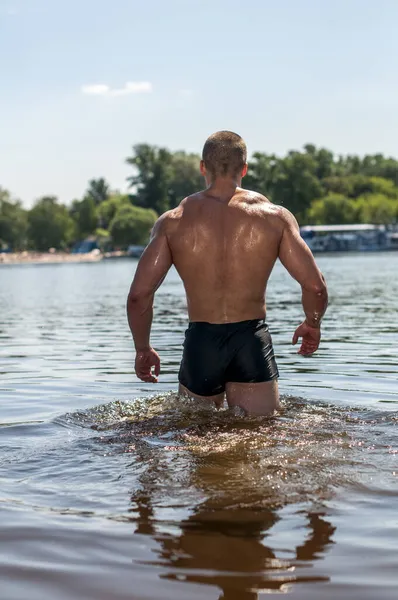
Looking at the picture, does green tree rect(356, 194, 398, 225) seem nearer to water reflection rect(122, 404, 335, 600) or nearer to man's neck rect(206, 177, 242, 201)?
man's neck rect(206, 177, 242, 201)

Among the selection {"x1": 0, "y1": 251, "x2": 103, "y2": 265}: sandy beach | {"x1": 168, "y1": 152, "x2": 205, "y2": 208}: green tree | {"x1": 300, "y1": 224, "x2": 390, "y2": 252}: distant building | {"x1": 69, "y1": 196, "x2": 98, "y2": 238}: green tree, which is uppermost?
{"x1": 168, "y1": 152, "x2": 205, "y2": 208}: green tree

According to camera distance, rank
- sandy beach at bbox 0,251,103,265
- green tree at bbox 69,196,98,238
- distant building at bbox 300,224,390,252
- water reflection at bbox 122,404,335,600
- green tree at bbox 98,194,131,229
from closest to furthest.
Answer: water reflection at bbox 122,404,335,600 → distant building at bbox 300,224,390,252 → sandy beach at bbox 0,251,103,265 → green tree at bbox 98,194,131,229 → green tree at bbox 69,196,98,238

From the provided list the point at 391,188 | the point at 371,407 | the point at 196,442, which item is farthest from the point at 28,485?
the point at 391,188

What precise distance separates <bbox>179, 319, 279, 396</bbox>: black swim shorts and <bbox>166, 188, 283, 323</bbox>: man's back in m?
0.11

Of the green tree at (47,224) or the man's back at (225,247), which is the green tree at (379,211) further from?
the man's back at (225,247)

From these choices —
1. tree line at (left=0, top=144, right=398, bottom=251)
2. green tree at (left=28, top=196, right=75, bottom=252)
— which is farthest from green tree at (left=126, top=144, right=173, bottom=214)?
green tree at (left=28, top=196, right=75, bottom=252)

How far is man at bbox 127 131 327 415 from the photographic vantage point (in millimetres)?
6543

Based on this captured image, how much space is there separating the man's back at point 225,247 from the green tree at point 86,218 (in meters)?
172

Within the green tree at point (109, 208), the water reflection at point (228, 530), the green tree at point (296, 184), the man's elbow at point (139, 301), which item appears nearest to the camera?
the water reflection at point (228, 530)

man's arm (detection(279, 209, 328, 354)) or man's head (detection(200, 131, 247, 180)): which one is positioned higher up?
man's head (detection(200, 131, 247, 180))

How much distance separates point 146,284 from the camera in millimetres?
6520

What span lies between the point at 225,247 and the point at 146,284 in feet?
2.21

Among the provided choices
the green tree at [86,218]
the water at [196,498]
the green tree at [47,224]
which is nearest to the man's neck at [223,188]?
the water at [196,498]

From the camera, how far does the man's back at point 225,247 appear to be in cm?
654
